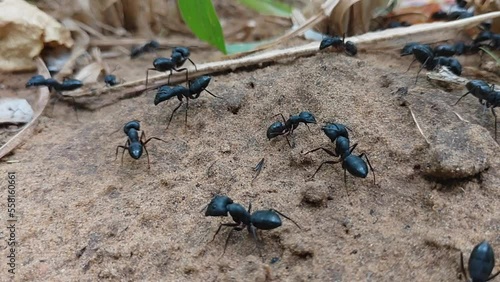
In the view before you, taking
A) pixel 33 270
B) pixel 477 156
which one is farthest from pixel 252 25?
pixel 33 270

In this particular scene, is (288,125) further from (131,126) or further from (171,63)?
(171,63)

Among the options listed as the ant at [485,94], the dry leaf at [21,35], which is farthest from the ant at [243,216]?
the dry leaf at [21,35]

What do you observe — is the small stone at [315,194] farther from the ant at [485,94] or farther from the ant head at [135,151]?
the ant at [485,94]

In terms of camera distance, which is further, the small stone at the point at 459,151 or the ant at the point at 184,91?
the ant at the point at 184,91

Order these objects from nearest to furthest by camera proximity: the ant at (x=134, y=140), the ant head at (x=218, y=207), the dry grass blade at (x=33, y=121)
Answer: the ant head at (x=218, y=207) < the ant at (x=134, y=140) < the dry grass blade at (x=33, y=121)

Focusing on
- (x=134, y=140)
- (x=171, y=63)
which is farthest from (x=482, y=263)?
(x=171, y=63)
